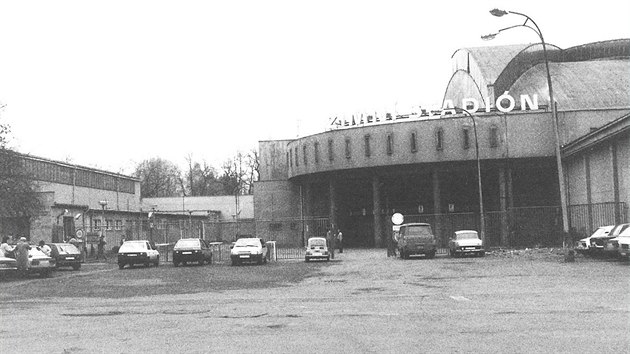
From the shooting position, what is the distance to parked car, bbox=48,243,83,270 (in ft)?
122

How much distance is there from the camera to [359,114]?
215 ft

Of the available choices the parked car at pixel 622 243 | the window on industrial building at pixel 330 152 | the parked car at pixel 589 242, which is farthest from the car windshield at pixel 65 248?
the window on industrial building at pixel 330 152

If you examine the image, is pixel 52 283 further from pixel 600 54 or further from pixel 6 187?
pixel 600 54

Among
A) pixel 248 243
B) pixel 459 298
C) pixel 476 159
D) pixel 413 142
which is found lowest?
pixel 459 298

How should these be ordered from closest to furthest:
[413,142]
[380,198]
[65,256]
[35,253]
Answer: [35,253], [65,256], [413,142], [380,198]

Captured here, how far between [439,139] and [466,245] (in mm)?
21235

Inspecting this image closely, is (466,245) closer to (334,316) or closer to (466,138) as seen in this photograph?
(466,138)

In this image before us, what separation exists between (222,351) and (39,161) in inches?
2430

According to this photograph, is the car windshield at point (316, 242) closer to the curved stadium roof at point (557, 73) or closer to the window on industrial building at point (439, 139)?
the window on industrial building at point (439, 139)

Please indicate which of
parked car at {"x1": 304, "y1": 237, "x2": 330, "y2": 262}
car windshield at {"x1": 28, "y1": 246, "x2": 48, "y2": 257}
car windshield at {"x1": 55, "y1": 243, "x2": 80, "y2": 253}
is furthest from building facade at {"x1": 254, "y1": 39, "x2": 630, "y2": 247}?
car windshield at {"x1": 28, "y1": 246, "x2": 48, "y2": 257}

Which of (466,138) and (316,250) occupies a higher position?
(466,138)

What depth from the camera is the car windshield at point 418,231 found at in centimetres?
4050

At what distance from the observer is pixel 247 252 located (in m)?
38.0

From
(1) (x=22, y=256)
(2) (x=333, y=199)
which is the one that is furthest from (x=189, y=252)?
(2) (x=333, y=199)
